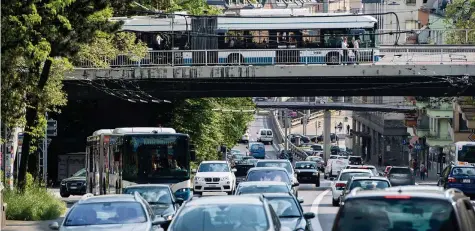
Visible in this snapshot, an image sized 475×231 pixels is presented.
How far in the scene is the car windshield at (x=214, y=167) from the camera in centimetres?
4925

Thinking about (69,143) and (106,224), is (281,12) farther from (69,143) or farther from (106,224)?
(106,224)

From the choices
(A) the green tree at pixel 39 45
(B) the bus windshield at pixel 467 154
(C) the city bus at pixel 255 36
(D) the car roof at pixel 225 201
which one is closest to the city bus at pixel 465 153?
(B) the bus windshield at pixel 467 154

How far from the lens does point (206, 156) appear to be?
7519cm

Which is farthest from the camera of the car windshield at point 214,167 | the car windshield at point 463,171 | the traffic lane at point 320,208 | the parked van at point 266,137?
the parked van at point 266,137

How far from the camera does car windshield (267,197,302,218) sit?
23.0m

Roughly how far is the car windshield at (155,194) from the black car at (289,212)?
16.9ft

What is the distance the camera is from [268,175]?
1497 inches

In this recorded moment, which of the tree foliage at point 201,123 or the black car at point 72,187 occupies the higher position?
the tree foliage at point 201,123

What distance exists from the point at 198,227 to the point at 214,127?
57482mm

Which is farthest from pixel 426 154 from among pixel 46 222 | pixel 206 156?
pixel 46 222

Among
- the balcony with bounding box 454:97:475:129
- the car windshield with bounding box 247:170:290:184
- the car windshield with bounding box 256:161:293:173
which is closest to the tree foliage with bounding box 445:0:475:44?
the balcony with bounding box 454:97:475:129

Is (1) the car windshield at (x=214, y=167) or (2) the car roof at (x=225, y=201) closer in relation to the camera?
(2) the car roof at (x=225, y=201)

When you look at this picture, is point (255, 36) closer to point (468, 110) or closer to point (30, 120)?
point (468, 110)

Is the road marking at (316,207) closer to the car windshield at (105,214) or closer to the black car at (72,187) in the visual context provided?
the car windshield at (105,214)
